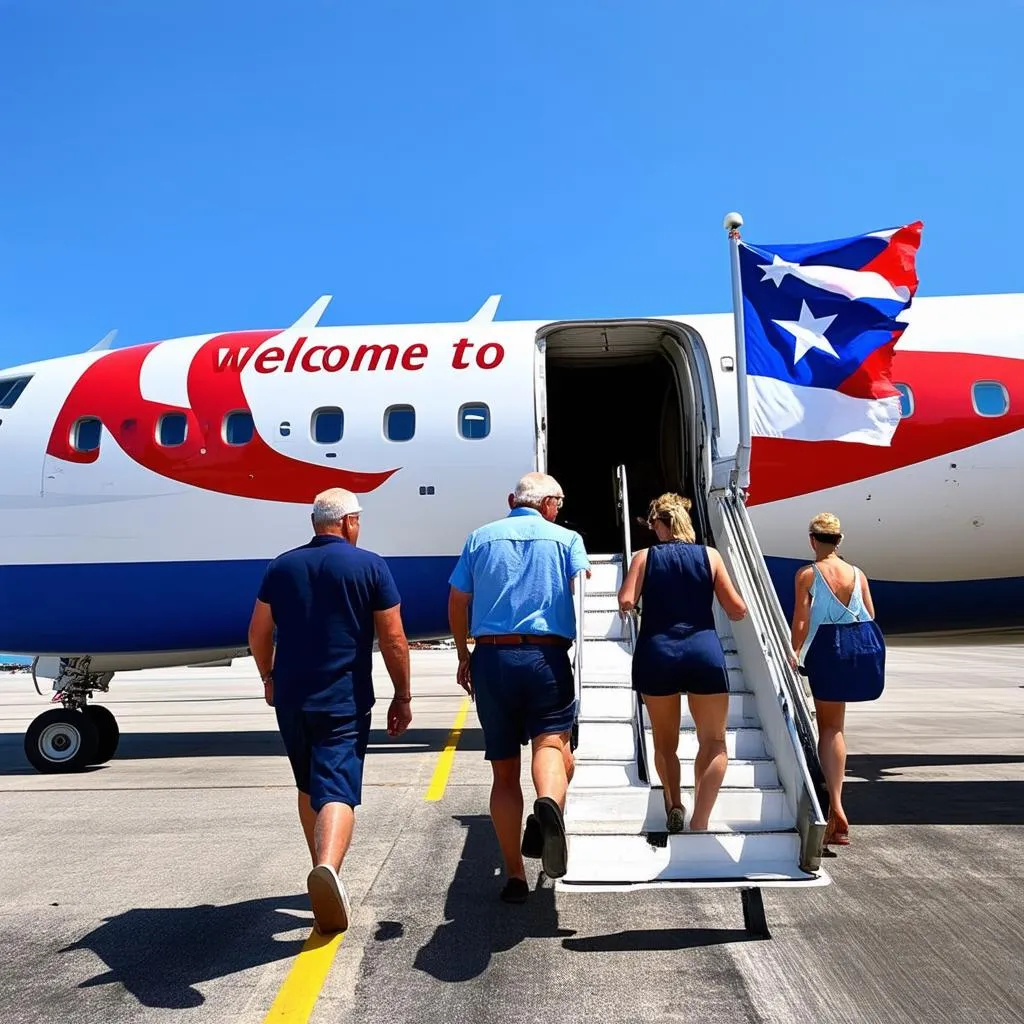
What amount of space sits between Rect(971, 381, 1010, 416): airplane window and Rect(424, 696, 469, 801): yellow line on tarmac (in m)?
5.65

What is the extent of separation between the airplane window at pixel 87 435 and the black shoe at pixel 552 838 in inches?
278

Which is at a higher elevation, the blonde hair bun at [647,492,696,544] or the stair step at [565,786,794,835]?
the blonde hair bun at [647,492,696,544]

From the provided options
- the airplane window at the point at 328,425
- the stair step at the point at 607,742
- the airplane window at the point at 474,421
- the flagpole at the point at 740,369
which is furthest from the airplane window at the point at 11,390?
the flagpole at the point at 740,369

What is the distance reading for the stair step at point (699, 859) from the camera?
4.04m

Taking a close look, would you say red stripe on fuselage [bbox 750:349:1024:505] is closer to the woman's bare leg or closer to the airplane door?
the airplane door

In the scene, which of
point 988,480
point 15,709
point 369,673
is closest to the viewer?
point 369,673

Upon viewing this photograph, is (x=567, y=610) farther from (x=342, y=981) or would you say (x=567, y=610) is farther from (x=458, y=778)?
(x=458, y=778)

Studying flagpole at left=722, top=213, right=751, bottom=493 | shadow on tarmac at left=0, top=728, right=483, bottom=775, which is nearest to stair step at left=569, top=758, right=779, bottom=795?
flagpole at left=722, top=213, right=751, bottom=493

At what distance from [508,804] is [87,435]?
672 centimetres

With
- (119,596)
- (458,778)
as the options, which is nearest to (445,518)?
(458,778)

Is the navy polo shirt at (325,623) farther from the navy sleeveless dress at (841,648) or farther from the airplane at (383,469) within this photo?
the airplane at (383,469)

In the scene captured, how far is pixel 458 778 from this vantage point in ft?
27.1

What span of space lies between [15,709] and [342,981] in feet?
64.5

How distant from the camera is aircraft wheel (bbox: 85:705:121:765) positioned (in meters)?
9.31
